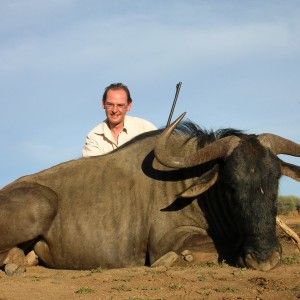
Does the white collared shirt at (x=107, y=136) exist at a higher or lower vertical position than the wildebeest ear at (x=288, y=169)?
higher

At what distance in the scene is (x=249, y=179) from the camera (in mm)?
6582

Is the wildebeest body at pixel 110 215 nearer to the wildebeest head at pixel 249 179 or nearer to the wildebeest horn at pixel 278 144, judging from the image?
the wildebeest head at pixel 249 179

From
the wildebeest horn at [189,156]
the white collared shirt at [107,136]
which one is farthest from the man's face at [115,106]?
the wildebeest horn at [189,156]

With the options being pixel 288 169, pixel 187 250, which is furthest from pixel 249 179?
pixel 187 250

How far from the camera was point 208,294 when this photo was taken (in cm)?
524

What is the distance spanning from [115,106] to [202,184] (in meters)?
2.94

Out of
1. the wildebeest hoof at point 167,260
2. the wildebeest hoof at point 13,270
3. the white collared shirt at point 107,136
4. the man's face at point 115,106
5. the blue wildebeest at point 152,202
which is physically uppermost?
the man's face at point 115,106

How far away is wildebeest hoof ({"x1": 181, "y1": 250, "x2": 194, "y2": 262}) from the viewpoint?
7.06 m

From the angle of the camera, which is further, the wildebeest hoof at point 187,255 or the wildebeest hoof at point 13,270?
the wildebeest hoof at point 13,270

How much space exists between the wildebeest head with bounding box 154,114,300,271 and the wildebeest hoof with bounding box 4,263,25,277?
217cm

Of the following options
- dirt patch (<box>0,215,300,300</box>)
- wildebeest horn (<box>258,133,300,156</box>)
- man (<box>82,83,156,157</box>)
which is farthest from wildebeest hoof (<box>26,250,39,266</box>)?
wildebeest horn (<box>258,133,300,156</box>)

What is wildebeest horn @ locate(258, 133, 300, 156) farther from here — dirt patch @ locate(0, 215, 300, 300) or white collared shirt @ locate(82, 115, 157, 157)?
white collared shirt @ locate(82, 115, 157, 157)

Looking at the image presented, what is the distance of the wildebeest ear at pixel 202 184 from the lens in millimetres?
7023

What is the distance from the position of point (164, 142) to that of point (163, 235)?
1.13m
